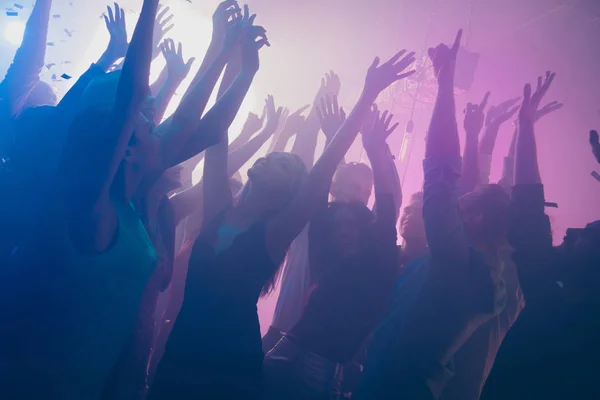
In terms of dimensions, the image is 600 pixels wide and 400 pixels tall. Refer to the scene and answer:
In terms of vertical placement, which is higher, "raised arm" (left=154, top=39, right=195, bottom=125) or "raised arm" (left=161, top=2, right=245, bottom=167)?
"raised arm" (left=154, top=39, right=195, bottom=125)

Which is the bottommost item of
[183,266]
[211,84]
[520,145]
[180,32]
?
[183,266]

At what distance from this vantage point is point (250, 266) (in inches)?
60.3

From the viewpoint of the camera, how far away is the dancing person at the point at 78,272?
1.09 meters

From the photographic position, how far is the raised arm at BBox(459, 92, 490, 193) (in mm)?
2609

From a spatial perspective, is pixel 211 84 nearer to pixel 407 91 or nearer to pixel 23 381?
pixel 23 381

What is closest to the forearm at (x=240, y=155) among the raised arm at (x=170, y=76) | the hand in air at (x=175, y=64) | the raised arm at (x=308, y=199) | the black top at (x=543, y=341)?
the raised arm at (x=170, y=76)

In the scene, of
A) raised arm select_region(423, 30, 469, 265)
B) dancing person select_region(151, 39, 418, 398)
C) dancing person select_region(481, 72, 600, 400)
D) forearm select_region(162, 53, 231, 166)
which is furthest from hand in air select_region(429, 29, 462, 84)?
forearm select_region(162, 53, 231, 166)

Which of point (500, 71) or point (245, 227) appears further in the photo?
point (500, 71)

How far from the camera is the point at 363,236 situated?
198cm

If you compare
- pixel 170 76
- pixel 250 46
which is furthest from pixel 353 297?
pixel 170 76

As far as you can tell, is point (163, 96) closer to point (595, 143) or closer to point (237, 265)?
point (237, 265)

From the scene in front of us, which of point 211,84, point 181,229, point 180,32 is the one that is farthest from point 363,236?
point 180,32

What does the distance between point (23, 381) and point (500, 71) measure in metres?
11.3

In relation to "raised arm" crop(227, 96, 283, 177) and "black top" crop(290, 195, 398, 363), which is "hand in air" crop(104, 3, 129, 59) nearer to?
"raised arm" crop(227, 96, 283, 177)
